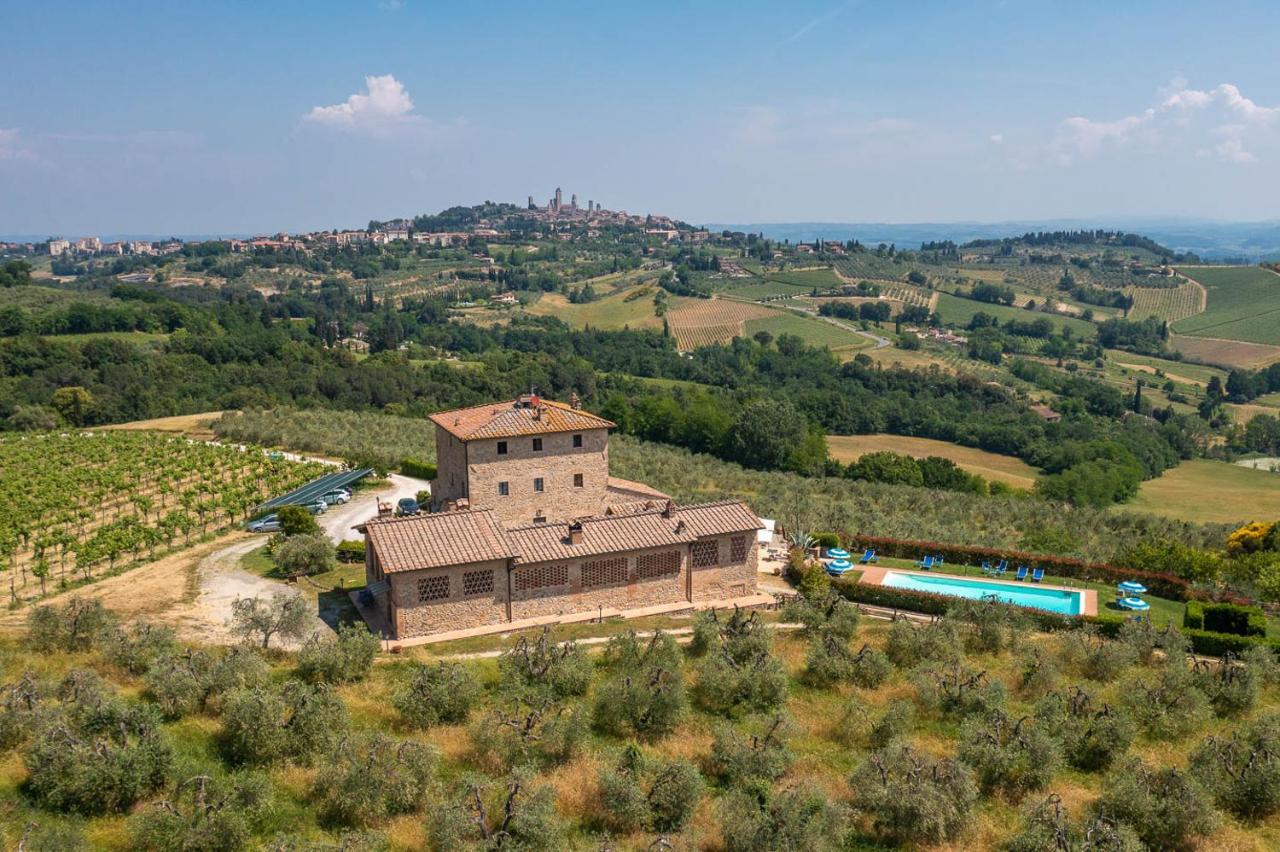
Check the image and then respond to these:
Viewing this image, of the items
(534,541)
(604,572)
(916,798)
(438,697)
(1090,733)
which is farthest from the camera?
(604,572)

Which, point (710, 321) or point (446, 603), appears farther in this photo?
point (710, 321)

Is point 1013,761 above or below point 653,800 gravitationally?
below

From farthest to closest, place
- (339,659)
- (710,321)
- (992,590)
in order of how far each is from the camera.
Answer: (710,321), (992,590), (339,659)

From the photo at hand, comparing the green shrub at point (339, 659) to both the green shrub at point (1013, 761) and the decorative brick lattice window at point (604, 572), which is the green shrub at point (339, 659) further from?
the green shrub at point (1013, 761)

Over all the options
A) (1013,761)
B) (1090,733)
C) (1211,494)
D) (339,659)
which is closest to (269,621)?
(339,659)

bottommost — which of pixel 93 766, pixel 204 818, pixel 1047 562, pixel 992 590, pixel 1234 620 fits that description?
pixel 992 590

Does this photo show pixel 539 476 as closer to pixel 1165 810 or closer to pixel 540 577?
pixel 540 577

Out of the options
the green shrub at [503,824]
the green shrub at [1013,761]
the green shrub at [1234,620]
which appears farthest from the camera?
the green shrub at [1234,620]

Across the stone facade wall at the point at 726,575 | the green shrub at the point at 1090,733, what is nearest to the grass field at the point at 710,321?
the stone facade wall at the point at 726,575
